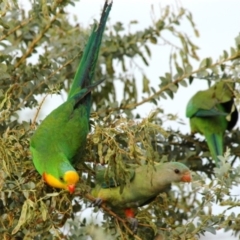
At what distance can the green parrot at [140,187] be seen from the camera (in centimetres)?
263

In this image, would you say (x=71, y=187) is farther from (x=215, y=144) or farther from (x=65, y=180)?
(x=215, y=144)

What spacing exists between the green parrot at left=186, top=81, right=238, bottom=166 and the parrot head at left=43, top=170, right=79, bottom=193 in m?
1.17

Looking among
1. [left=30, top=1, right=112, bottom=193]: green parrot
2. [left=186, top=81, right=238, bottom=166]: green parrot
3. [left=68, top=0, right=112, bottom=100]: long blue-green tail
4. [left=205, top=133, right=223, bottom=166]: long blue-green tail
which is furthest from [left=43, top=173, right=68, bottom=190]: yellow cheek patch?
[left=186, top=81, right=238, bottom=166]: green parrot

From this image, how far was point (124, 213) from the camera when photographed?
265 centimetres

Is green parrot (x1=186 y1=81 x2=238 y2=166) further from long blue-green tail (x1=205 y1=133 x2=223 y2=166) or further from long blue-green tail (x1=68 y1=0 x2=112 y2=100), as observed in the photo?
long blue-green tail (x1=68 y1=0 x2=112 y2=100)

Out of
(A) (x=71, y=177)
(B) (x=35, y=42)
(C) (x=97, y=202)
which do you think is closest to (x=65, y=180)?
(A) (x=71, y=177)

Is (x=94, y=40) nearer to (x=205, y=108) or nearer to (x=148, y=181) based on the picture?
(x=148, y=181)

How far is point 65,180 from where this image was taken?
2568 mm

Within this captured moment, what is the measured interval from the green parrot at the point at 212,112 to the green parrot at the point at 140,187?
991 millimetres

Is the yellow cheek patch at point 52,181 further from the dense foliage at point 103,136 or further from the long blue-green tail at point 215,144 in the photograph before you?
the long blue-green tail at point 215,144

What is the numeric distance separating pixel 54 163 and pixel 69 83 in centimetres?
70

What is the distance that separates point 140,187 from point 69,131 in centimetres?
37

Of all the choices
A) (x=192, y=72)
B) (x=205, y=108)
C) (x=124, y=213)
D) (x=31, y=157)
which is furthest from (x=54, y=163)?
(x=205, y=108)

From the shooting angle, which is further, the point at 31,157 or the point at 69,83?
the point at 69,83
